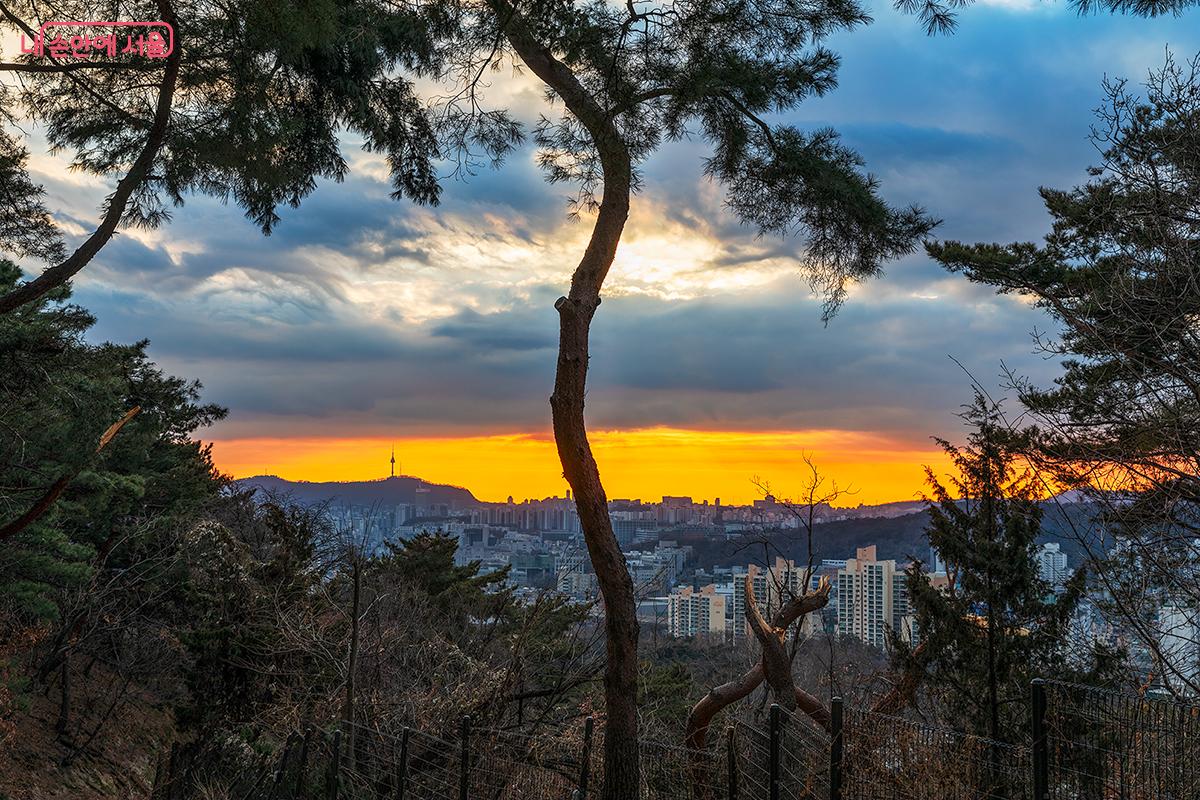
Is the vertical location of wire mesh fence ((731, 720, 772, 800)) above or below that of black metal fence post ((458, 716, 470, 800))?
above

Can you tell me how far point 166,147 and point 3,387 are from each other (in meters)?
2.19

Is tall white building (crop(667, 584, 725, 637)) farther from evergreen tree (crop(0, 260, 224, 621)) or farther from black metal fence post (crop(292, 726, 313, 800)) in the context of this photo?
black metal fence post (crop(292, 726, 313, 800))

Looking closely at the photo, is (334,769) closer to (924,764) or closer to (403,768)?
(403,768)

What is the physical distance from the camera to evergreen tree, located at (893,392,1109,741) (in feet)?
34.7

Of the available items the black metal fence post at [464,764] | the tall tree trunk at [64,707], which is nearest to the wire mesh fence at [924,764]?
the black metal fence post at [464,764]

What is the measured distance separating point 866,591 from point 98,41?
28484 millimetres

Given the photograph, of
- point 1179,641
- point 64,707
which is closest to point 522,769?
point 1179,641

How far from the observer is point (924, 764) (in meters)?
4.11

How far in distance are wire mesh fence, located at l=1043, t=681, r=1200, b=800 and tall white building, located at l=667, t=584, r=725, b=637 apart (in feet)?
110

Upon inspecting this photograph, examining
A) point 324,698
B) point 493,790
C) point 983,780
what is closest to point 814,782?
point 983,780

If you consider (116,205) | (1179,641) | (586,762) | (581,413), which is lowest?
(586,762)

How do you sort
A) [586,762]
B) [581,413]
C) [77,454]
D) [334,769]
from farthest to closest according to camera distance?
[77,454] → [334,769] → [581,413] → [586,762]

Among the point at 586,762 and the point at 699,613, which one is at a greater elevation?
the point at 586,762

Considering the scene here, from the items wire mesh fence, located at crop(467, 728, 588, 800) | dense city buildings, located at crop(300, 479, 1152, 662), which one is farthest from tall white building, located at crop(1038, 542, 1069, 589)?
wire mesh fence, located at crop(467, 728, 588, 800)
